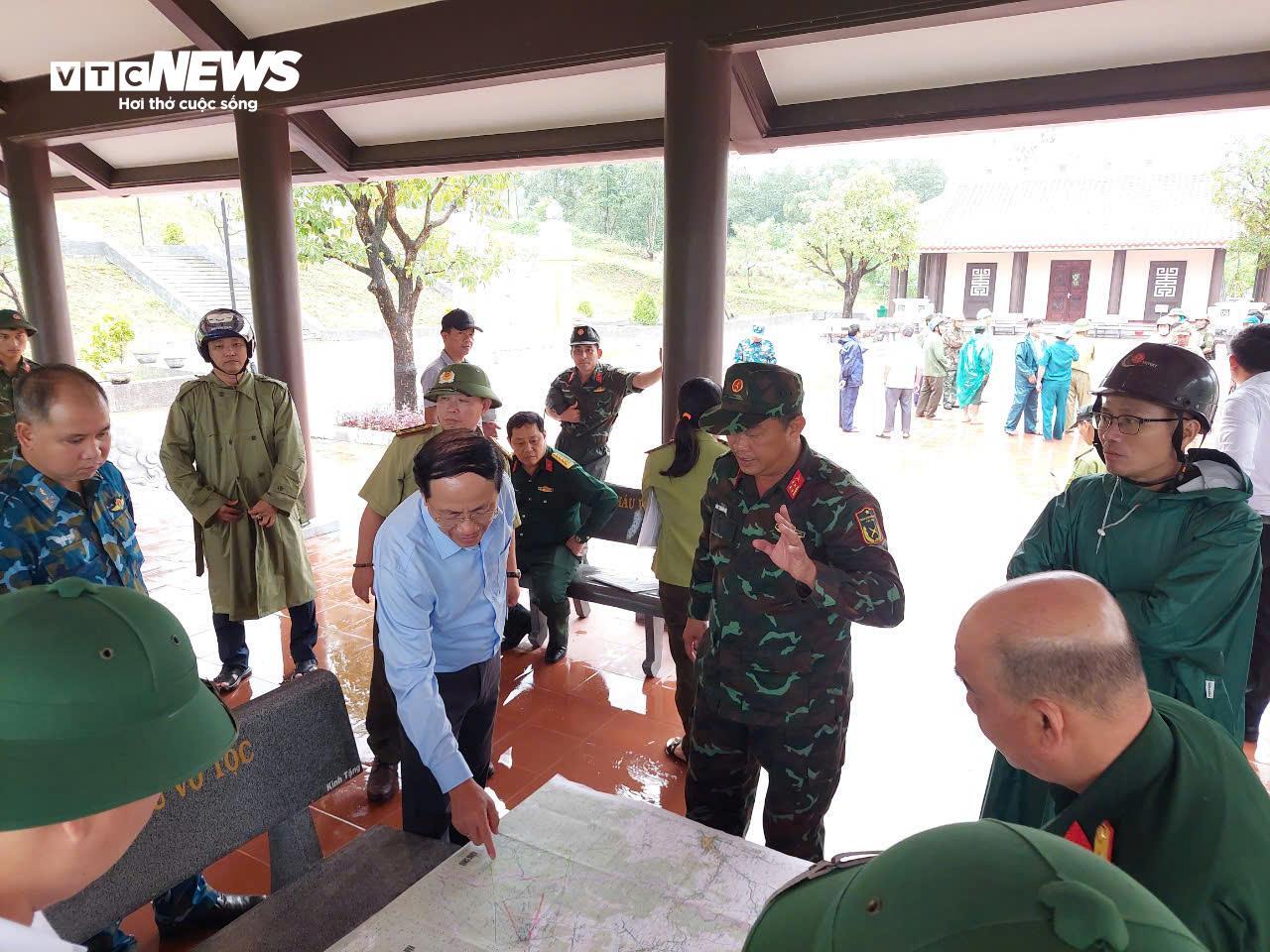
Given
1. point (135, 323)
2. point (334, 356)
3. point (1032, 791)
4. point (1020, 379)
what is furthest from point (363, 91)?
point (135, 323)

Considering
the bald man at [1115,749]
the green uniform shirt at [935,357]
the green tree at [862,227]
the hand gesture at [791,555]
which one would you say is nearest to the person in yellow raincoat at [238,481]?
the hand gesture at [791,555]

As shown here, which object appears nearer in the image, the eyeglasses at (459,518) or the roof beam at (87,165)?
the eyeglasses at (459,518)

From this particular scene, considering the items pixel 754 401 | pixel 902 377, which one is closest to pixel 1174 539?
pixel 754 401

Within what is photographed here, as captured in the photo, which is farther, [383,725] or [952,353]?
[952,353]

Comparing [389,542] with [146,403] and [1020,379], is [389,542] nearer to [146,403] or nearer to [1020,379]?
[1020,379]

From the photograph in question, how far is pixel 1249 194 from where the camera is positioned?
1900 centimetres

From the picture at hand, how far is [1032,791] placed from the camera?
1991mm

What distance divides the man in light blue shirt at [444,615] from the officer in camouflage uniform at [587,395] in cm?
302

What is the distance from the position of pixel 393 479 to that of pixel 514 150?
360cm

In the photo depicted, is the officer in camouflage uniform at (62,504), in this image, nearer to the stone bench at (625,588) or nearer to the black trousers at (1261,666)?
the stone bench at (625,588)

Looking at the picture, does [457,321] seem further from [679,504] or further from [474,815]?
[474,815]

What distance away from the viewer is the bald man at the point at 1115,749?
1082mm

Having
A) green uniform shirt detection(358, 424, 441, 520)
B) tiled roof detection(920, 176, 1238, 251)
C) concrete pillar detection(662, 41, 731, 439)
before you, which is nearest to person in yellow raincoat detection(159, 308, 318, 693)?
green uniform shirt detection(358, 424, 441, 520)

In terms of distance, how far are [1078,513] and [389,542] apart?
75.8 inches
